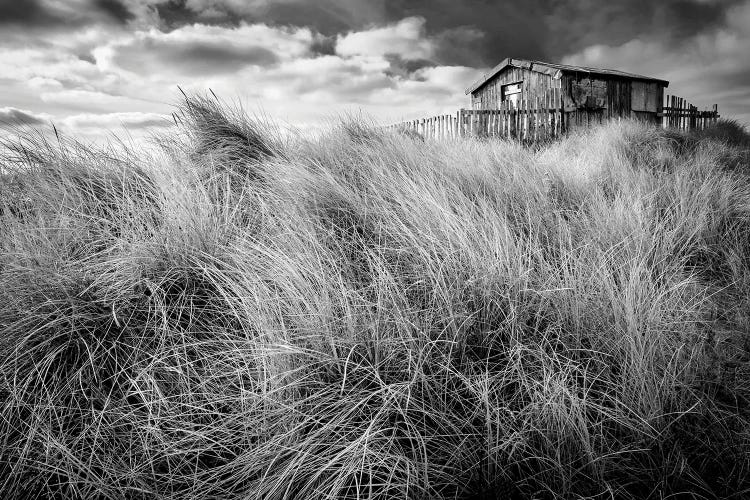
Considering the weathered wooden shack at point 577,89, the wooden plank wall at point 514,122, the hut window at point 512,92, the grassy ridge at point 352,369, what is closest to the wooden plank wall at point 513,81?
the weathered wooden shack at point 577,89

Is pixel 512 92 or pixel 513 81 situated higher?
pixel 513 81

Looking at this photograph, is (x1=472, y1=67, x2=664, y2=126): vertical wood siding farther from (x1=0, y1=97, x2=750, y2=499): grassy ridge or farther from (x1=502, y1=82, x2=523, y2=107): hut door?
(x1=0, y1=97, x2=750, y2=499): grassy ridge

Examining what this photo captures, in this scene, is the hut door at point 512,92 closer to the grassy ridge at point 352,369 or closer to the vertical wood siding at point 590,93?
the vertical wood siding at point 590,93

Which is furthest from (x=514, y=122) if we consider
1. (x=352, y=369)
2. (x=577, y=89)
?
(x=352, y=369)

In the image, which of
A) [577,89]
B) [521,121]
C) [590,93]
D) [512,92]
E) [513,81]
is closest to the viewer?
[521,121]

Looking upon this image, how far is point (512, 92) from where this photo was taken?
16516 mm

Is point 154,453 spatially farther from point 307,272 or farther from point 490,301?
point 490,301

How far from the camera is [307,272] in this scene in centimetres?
178

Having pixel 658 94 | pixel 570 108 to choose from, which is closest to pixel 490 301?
pixel 570 108

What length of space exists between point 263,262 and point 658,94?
20.5m

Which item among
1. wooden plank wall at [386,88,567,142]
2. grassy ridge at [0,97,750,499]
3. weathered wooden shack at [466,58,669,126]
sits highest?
weathered wooden shack at [466,58,669,126]

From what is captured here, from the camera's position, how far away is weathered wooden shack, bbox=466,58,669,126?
1348 cm


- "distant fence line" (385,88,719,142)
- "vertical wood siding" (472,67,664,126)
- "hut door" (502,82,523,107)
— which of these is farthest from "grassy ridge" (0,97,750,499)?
"hut door" (502,82,523,107)

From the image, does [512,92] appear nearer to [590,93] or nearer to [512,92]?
[512,92]
